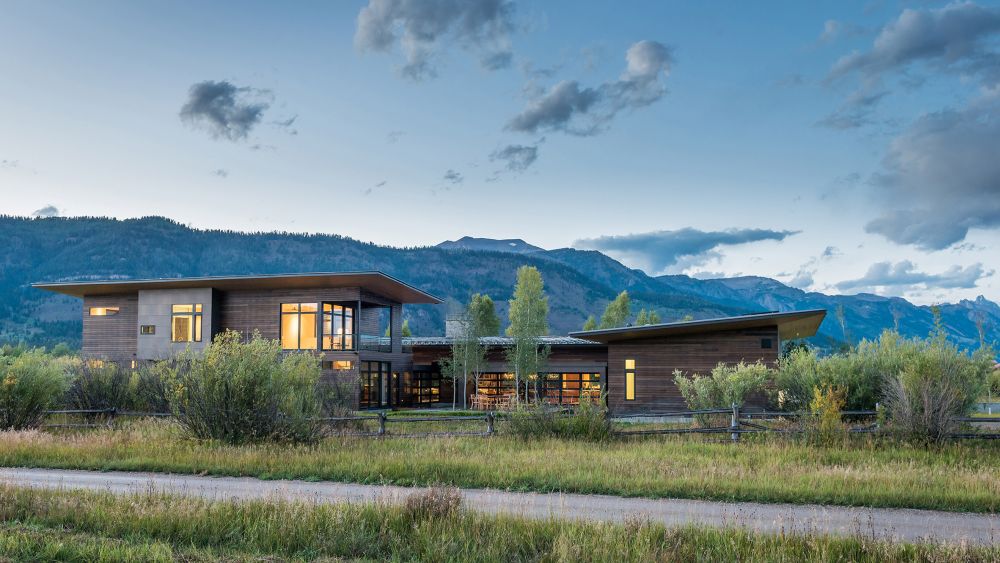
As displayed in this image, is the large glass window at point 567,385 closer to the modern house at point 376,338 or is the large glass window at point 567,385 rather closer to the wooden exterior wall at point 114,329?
the modern house at point 376,338

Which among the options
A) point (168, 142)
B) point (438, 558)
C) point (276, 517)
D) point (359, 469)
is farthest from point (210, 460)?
point (168, 142)

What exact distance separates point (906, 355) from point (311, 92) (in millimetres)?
25993

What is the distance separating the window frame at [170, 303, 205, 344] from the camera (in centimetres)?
3531

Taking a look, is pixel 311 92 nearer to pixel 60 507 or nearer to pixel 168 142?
pixel 168 142

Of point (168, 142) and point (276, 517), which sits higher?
point (168, 142)

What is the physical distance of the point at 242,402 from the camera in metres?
16.8

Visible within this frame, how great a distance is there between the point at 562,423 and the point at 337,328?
21.0 m

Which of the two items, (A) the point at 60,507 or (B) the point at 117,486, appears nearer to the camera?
(A) the point at 60,507

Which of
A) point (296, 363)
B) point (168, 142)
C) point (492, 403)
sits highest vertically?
point (168, 142)

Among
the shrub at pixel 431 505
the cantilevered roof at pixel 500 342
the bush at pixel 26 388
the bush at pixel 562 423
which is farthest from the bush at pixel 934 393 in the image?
the cantilevered roof at pixel 500 342

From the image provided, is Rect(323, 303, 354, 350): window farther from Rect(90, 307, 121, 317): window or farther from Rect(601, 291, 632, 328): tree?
Rect(601, 291, 632, 328): tree

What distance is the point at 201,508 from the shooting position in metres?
8.68

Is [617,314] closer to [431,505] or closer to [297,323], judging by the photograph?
[297,323]

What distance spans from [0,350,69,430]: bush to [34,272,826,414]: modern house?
7633 mm
